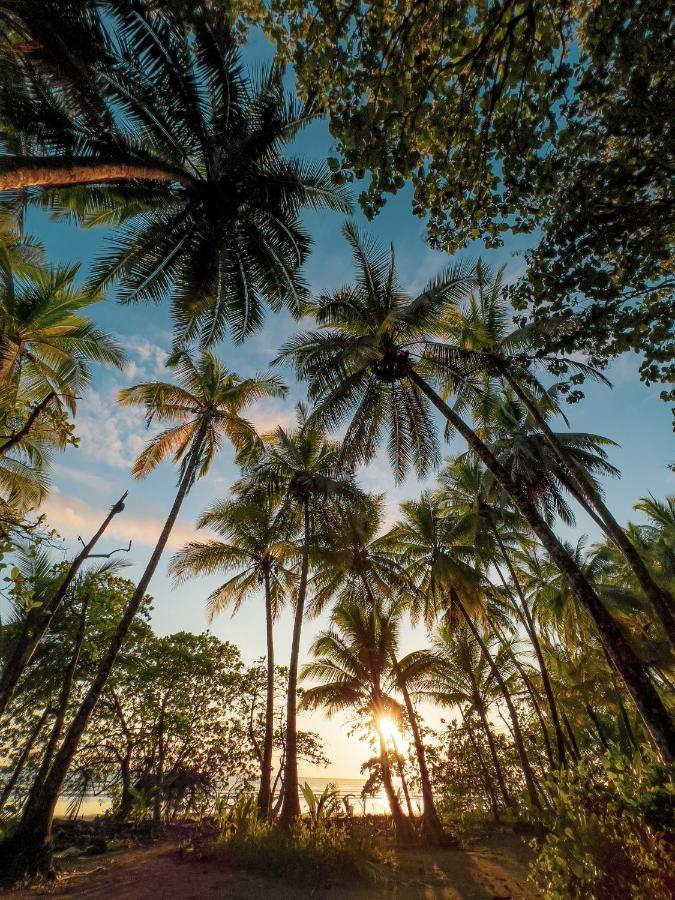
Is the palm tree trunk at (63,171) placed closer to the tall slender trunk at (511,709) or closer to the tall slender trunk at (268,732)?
the tall slender trunk at (268,732)

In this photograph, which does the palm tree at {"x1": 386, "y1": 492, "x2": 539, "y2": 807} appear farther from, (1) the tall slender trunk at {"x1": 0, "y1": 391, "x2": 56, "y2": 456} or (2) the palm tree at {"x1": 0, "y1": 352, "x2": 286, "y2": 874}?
(1) the tall slender trunk at {"x1": 0, "y1": 391, "x2": 56, "y2": 456}

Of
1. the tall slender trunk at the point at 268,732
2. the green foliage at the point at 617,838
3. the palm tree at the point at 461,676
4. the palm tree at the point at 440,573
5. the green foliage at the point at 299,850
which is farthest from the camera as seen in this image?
the palm tree at the point at 461,676

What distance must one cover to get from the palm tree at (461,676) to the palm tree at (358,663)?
1499 mm

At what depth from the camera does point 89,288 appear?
8617 mm

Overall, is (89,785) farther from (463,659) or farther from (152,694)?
(463,659)

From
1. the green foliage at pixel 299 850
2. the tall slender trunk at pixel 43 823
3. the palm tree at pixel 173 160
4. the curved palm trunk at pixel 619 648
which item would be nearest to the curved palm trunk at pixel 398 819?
the green foliage at pixel 299 850

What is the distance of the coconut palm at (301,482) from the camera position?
1339 cm

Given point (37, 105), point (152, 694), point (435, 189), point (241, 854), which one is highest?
point (37, 105)

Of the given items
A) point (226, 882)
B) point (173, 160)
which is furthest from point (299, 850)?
point (173, 160)

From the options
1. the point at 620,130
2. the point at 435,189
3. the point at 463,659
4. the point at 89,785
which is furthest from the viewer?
the point at 463,659

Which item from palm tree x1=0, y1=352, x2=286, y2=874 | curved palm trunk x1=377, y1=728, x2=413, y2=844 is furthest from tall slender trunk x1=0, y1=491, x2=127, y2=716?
curved palm trunk x1=377, y1=728, x2=413, y2=844

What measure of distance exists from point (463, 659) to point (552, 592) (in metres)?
5.94

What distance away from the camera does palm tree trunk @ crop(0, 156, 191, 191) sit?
409 cm

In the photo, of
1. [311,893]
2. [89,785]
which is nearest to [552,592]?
[311,893]
